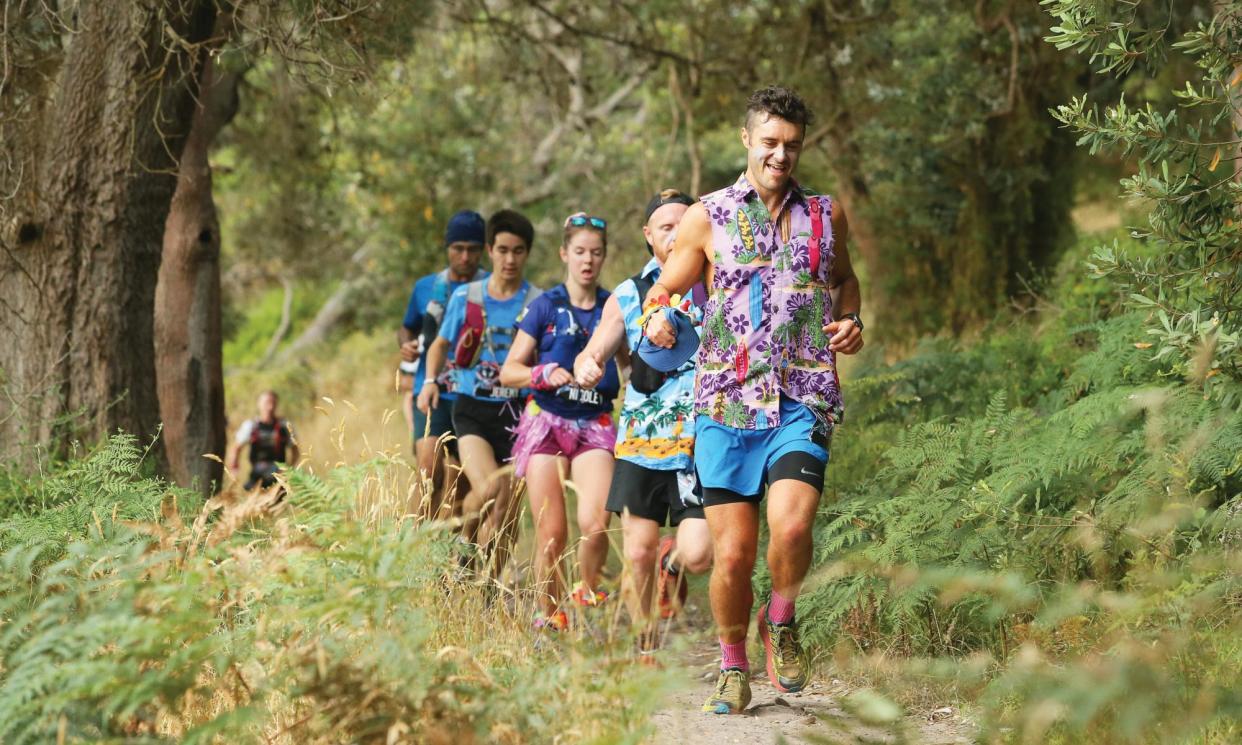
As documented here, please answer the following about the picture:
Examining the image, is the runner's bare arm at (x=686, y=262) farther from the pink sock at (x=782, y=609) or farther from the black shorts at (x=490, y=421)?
the black shorts at (x=490, y=421)

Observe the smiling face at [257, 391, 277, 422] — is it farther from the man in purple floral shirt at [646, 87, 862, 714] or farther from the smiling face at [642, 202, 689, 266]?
the man in purple floral shirt at [646, 87, 862, 714]

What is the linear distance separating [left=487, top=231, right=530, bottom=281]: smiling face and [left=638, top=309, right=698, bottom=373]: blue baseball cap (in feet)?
9.23

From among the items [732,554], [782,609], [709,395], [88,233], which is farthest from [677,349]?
[88,233]

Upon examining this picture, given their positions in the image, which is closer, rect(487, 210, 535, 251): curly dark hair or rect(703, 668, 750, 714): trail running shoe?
rect(703, 668, 750, 714): trail running shoe

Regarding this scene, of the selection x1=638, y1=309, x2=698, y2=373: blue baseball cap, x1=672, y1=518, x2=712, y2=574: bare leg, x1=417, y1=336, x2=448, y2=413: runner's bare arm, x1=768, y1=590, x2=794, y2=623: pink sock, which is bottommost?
x1=768, y1=590, x2=794, y2=623: pink sock

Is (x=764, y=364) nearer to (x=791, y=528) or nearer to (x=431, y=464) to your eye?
(x=791, y=528)

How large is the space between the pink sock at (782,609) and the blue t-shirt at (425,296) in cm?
425

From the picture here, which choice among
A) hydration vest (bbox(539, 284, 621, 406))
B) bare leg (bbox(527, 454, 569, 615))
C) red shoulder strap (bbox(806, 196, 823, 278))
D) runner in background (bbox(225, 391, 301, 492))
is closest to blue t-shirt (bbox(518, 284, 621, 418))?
hydration vest (bbox(539, 284, 621, 406))

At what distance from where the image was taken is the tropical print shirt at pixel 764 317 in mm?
5785

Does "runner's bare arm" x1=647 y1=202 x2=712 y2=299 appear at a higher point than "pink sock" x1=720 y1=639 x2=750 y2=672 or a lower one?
higher

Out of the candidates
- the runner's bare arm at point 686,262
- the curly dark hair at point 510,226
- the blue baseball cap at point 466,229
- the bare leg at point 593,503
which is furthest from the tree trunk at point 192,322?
the runner's bare arm at point 686,262

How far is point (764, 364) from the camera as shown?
5773 mm

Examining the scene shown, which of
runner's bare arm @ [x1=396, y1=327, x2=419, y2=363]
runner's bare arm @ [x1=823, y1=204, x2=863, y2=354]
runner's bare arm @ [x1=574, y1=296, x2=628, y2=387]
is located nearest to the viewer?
runner's bare arm @ [x1=823, y1=204, x2=863, y2=354]

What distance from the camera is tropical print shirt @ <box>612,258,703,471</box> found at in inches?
274
